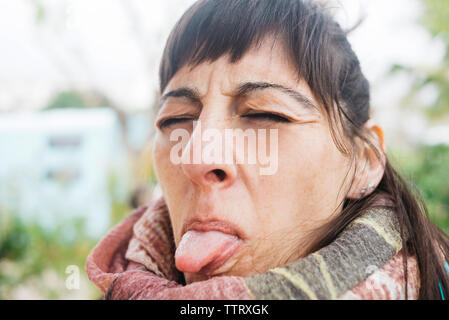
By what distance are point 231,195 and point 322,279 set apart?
0.27 metres

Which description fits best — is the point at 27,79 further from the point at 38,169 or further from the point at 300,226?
the point at 300,226

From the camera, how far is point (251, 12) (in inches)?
37.9

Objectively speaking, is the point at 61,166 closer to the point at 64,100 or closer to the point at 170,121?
the point at 170,121

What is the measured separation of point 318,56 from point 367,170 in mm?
353

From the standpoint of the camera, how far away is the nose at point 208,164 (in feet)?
2.71

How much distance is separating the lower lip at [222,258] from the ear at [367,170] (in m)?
0.36

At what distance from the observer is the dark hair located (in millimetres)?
904

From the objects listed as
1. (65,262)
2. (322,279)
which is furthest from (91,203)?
(322,279)

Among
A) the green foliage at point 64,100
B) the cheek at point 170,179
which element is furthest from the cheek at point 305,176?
the green foliage at point 64,100

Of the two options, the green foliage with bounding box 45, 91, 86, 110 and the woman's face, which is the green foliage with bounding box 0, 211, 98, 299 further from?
the green foliage with bounding box 45, 91, 86, 110

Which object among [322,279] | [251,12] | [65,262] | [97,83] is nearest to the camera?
[322,279]

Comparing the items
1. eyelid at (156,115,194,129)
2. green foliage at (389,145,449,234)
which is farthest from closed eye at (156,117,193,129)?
green foliage at (389,145,449,234)

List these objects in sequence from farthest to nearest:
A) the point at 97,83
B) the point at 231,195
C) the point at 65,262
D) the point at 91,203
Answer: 1. the point at 91,203
2. the point at 97,83
3. the point at 65,262
4. the point at 231,195

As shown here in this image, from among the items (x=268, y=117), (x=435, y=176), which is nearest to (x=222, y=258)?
(x=268, y=117)
